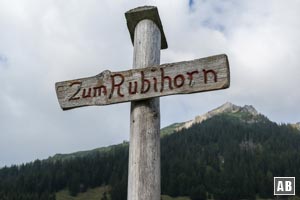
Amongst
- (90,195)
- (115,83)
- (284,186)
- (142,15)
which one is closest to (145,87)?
(115,83)

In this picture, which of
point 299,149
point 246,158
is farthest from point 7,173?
point 299,149

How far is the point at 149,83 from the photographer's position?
4.32m

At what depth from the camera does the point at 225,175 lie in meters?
156

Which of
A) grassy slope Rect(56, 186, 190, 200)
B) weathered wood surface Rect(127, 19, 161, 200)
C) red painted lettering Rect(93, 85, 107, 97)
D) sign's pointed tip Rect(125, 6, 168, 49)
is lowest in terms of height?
grassy slope Rect(56, 186, 190, 200)

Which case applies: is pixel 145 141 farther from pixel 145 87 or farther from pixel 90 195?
pixel 90 195

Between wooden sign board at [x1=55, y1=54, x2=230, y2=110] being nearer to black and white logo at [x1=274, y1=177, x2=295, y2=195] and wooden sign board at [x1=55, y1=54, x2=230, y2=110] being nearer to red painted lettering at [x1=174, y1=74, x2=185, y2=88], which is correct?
red painted lettering at [x1=174, y1=74, x2=185, y2=88]

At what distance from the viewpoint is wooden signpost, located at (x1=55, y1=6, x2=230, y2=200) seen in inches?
161

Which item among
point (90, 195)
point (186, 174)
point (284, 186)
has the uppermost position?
point (284, 186)

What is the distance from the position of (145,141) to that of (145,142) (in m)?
0.01

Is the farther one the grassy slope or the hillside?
the grassy slope

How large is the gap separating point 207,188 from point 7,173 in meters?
102

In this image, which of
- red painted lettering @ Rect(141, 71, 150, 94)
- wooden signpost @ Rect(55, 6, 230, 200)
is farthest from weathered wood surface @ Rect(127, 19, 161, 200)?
red painted lettering @ Rect(141, 71, 150, 94)

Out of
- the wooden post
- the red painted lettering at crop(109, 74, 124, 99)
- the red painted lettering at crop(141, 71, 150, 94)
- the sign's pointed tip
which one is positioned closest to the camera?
the wooden post

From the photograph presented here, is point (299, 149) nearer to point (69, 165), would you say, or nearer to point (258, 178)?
point (258, 178)
